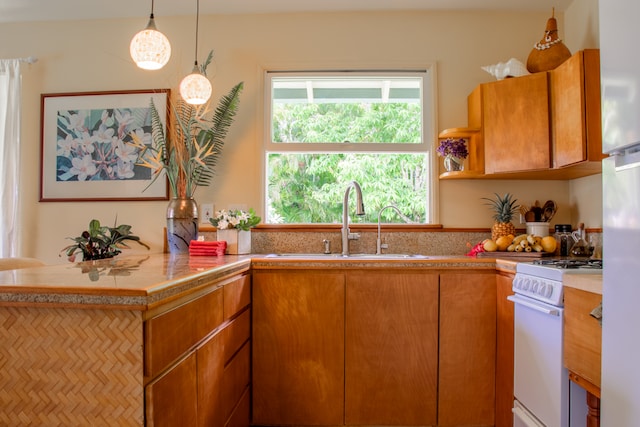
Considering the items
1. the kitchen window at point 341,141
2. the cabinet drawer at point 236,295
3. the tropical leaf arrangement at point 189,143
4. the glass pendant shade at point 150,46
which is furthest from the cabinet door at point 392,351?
the glass pendant shade at point 150,46

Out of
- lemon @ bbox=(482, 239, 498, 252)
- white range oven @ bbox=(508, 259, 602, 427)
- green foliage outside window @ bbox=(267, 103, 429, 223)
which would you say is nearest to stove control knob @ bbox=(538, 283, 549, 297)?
white range oven @ bbox=(508, 259, 602, 427)

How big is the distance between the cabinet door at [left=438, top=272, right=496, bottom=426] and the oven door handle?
25 centimetres

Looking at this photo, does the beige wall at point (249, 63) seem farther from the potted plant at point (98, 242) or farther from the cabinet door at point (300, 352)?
the cabinet door at point (300, 352)

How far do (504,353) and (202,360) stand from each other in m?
1.42

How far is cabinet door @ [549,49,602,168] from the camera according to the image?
1890 millimetres

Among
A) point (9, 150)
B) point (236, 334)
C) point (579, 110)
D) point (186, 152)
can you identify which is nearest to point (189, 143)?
point (186, 152)

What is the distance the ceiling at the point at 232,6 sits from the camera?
2581 mm

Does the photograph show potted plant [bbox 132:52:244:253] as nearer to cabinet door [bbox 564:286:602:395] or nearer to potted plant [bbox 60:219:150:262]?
potted plant [bbox 60:219:150:262]

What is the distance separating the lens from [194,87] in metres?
2.21

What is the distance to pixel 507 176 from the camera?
2461mm

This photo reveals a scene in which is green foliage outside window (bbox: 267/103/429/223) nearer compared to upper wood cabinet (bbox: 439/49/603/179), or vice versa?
upper wood cabinet (bbox: 439/49/603/179)

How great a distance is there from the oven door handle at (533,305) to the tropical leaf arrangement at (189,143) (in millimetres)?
1815

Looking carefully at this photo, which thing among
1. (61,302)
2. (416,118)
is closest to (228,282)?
(61,302)

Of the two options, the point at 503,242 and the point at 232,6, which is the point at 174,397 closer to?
the point at 503,242
